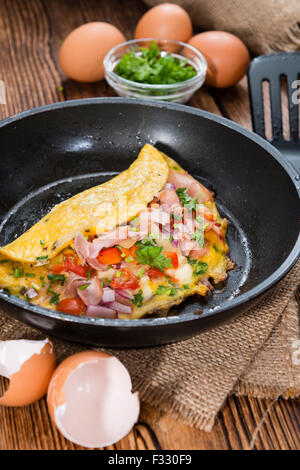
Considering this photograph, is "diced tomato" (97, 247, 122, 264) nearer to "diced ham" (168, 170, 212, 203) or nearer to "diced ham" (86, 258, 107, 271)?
"diced ham" (86, 258, 107, 271)

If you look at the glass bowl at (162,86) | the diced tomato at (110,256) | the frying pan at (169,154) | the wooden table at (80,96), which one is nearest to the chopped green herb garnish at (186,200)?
the frying pan at (169,154)

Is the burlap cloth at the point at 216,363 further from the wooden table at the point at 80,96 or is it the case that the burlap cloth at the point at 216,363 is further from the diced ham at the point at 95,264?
the diced ham at the point at 95,264

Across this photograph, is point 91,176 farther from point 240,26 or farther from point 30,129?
point 240,26

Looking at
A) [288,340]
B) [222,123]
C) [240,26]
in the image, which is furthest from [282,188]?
[240,26]

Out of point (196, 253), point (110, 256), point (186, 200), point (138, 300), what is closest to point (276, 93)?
point (186, 200)

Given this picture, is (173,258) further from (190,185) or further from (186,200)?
(190,185)

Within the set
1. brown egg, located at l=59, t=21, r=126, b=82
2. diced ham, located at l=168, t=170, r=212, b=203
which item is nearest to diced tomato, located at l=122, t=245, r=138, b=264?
diced ham, located at l=168, t=170, r=212, b=203
